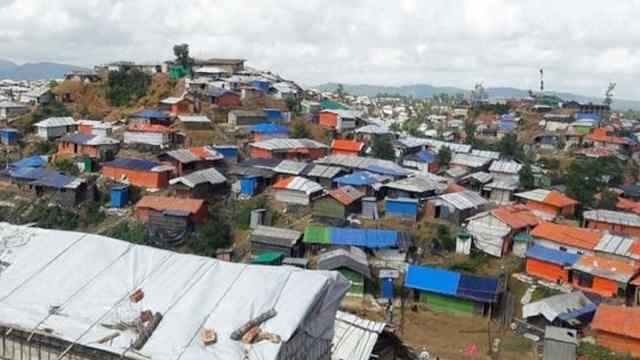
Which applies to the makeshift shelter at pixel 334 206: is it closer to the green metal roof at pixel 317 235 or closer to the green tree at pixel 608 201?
the green metal roof at pixel 317 235

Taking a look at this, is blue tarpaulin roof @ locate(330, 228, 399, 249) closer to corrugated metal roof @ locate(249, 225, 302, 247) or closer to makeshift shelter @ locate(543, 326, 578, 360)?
corrugated metal roof @ locate(249, 225, 302, 247)

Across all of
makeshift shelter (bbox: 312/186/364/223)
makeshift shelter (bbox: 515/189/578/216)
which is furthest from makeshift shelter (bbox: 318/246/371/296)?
makeshift shelter (bbox: 515/189/578/216)

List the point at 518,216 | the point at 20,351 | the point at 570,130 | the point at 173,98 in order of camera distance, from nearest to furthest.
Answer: the point at 20,351 < the point at 518,216 < the point at 173,98 < the point at 570,130

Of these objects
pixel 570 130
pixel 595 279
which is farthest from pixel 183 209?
pixel 570 130

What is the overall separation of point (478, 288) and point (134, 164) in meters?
21.5

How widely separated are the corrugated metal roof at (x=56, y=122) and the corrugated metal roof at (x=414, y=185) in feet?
82.2

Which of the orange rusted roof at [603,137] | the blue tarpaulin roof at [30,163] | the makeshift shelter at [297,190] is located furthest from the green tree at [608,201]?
the blue tarpaulin roof at [30,163]

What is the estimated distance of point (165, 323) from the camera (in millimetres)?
9102

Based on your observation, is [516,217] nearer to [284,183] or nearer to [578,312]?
[578,312]

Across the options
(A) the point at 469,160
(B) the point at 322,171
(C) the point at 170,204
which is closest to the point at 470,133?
(A) the point at 469,160

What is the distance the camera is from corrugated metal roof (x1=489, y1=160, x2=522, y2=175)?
1485 inches

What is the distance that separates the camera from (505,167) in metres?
38.1

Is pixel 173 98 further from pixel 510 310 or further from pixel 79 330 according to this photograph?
pixel 79 330

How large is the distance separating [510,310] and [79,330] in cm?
1747
